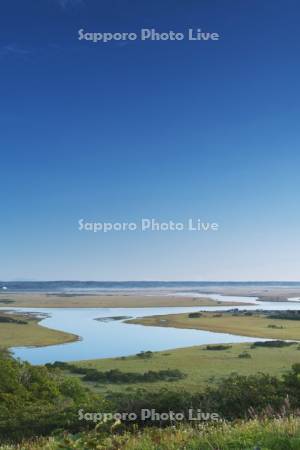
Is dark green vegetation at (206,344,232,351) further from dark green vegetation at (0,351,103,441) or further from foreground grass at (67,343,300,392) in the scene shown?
dark green vegetation at (0,351,103,441)

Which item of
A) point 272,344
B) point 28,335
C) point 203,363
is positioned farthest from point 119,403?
point 28,335

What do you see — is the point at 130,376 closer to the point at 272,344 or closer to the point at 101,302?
the point at 272,344

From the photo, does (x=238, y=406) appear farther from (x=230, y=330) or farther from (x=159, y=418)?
(x=230, y=330)

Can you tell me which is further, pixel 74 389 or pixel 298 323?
pixel 298 323

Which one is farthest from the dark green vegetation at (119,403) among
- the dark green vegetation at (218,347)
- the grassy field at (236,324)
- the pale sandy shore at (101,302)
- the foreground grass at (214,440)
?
the pale sandy shore at (101,302)

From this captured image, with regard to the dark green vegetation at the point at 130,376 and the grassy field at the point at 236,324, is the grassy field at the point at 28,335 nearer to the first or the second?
the dark green vegetation at the point at 130,376

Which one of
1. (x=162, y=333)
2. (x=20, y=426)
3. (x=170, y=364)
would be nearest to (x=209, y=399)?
(x=20, y=426)
